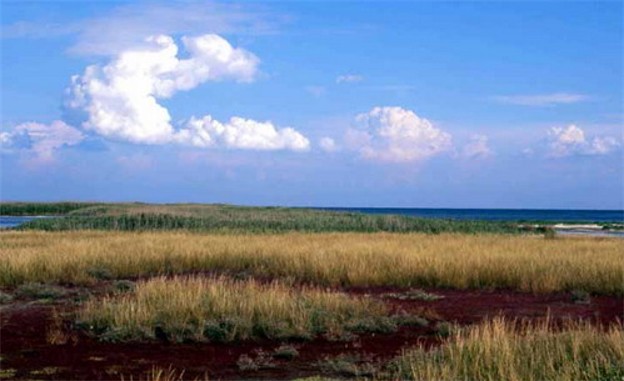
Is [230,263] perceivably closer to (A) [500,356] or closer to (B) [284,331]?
(B) [284,331]

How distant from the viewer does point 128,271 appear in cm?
2073

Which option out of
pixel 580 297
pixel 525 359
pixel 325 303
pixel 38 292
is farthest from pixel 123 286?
pixel 525 359

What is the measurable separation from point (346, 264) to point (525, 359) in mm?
11096

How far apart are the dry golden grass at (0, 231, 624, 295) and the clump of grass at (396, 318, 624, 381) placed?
8150 millimetres

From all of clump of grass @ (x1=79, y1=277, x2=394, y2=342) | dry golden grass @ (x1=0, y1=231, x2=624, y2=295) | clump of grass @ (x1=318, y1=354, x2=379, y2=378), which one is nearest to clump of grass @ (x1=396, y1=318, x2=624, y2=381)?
clump of grass @ (x1=318, y1=354, x2=379, y2=378)

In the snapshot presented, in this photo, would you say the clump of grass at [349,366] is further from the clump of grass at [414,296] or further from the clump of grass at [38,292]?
the clump of grass at [38,292]

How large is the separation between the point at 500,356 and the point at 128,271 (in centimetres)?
1344

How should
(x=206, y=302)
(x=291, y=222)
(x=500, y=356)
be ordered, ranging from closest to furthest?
(x=500, y=356)
(x=206, y=302)
(x=291, y=222)

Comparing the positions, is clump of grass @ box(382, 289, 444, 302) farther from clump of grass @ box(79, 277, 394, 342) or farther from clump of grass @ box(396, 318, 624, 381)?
clump of grass @ box(396, 318, 624, 381)

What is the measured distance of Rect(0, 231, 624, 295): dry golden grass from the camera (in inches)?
740

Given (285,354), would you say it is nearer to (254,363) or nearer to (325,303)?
(254,363)

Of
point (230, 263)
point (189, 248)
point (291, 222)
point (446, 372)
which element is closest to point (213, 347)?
point (446, 372)

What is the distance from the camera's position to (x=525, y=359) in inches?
359

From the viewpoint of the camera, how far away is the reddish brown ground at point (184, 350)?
10.1 m
